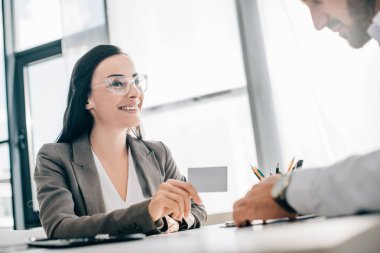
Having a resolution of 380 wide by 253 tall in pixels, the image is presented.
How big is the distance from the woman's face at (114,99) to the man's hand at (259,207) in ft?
2.69

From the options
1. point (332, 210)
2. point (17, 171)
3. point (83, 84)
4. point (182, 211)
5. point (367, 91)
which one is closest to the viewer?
point (332, 210)

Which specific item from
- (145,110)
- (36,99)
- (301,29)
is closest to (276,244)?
(301,29)

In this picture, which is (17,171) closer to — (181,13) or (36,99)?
(36,99)

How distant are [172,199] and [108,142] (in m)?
0.65

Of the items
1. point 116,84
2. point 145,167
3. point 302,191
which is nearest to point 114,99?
point 116,84

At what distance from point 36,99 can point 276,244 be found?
3326 mm

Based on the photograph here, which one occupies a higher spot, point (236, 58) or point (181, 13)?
point (181, 13)

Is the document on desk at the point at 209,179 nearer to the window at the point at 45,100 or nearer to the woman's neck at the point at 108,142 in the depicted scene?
the woman's neck at the point at 108,142

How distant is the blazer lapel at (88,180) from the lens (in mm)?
1368

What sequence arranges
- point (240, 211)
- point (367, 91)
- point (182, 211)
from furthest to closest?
point (367, 91), point (182, 211), point (240, 211)

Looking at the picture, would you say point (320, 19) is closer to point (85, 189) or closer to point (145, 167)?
point (145, 167)

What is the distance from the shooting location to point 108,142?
1573mm

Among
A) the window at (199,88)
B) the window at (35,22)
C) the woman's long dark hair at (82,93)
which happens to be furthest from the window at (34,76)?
the woman's long dark hair at (82,93)

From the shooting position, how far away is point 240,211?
2.81 ft
